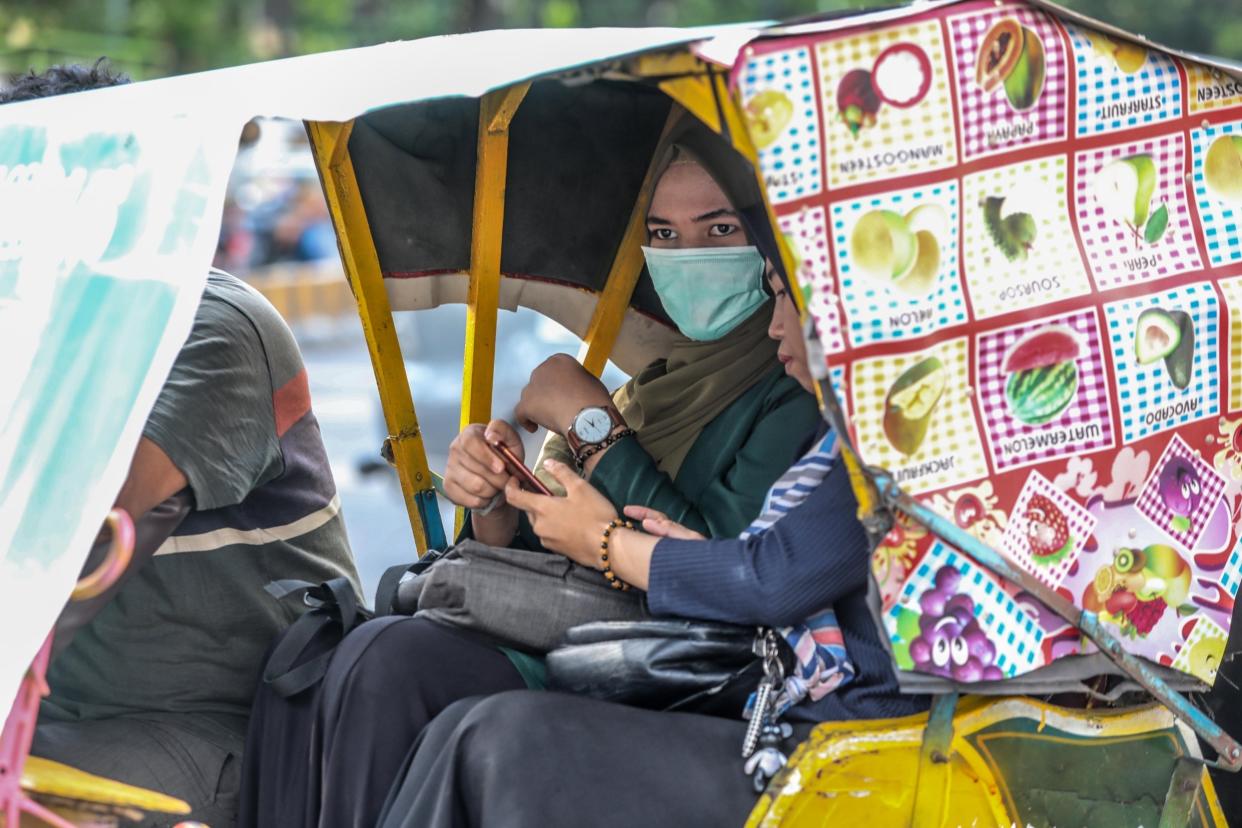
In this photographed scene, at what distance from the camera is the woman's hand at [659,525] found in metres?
2.39

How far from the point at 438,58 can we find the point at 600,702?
98cm

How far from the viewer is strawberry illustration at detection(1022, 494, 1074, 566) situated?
2131 mm

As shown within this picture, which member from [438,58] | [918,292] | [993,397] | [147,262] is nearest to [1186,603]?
[993,397]

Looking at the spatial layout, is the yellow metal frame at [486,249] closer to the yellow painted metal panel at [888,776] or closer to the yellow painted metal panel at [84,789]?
the yellow painted metal panel at [84,789]

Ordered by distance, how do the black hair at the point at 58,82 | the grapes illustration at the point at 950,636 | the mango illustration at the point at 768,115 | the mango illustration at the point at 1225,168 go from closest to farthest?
the mango illustration at the point at 768,115
the grapes illustration at the point at 950,636
the mango illustration at the point at 1225,168
the black hair at the point at 58,82

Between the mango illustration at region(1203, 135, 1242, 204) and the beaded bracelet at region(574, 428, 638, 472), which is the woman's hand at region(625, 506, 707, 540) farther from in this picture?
the mango illustration at region(1203, 135, 1242, 204)

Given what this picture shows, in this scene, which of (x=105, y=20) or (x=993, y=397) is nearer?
(x=993, y=397)

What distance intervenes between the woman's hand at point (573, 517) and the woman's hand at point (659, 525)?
0.12 feet

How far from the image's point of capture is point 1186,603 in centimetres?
229

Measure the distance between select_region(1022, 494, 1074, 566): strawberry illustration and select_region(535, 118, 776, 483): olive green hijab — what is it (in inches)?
25.8

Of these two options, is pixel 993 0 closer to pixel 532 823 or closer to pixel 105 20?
pixel 532 823

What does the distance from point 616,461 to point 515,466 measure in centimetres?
19

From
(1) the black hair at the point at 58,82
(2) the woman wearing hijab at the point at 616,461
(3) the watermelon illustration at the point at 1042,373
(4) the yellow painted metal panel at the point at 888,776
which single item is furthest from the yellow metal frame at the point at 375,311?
(3) the watermelon illustration at the point at 1042,373

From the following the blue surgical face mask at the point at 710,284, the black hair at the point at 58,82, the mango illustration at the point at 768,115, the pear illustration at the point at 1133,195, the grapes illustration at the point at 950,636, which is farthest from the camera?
the black hair at the point at 58,82
